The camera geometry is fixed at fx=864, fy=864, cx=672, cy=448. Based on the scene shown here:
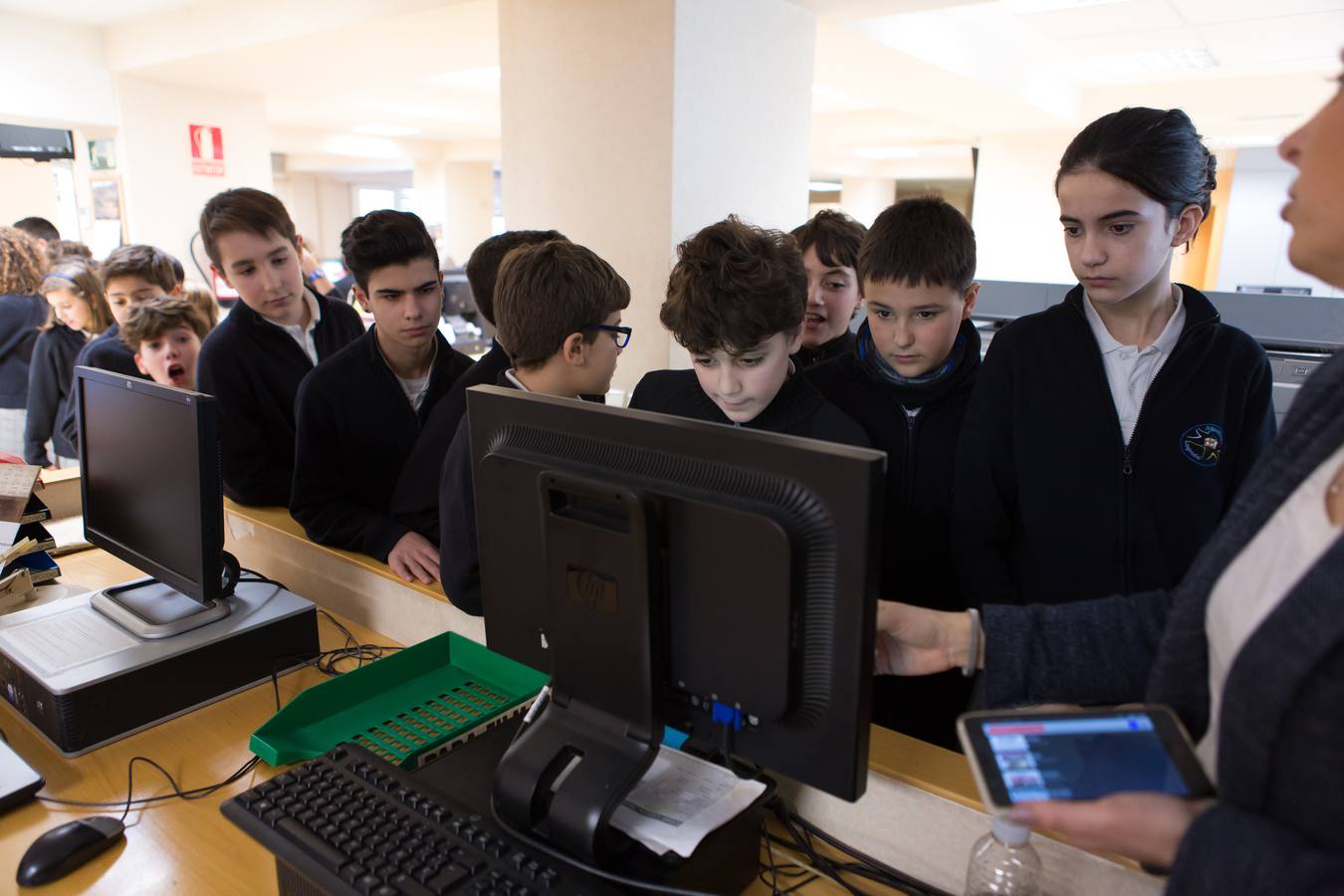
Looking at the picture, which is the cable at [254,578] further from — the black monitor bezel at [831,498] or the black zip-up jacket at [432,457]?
the black monitor bezel at [831,498]

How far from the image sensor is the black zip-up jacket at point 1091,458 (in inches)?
55.0

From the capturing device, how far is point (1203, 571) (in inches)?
28.4

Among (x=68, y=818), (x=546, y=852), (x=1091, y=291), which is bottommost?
(x=68, y=818)

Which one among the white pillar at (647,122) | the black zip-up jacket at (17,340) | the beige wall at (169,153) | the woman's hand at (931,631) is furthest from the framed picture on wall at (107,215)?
the woman's hand at (931,631)

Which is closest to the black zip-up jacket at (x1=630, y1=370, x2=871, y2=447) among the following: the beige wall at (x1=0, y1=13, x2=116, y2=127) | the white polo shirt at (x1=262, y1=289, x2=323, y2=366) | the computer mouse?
the computer mouse

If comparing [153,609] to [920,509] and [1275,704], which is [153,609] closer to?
[920,509]

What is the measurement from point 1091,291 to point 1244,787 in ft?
3.45

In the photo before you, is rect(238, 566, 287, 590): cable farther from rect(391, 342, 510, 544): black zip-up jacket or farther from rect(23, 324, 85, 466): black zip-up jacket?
rect(23, 324, 85, 466): black zip-up jacket

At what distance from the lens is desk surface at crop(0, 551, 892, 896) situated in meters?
0.97

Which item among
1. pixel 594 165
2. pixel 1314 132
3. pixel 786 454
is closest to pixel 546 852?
pixel 786 454

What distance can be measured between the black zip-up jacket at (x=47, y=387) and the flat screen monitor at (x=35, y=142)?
120 inches

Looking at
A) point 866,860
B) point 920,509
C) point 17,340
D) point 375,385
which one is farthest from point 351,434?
point 17,340

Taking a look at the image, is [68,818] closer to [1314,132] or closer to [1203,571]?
[1203,571]

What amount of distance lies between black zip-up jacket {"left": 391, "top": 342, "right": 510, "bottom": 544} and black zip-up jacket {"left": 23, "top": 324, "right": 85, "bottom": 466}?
7.99 ft
